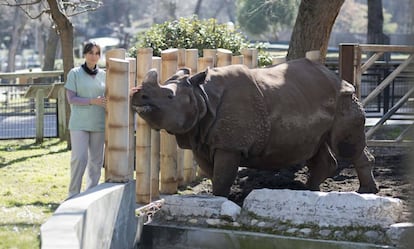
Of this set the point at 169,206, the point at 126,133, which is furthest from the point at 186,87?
the point at 169,206

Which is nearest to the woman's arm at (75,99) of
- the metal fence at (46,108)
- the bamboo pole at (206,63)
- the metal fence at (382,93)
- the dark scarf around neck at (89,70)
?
the dark scarf around neck at (89,70)

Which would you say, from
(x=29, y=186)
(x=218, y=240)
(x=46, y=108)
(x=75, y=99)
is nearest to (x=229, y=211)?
(x=218, y=240)

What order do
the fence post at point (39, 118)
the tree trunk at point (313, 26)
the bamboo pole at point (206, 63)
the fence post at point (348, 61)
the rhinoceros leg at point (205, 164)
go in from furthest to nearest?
the fence post at point (39, 118), the tree trunk at point (313, 26), the fence post at point (348, 61), the bamboo pole at point (206, 63), the rhinoceros leg at point (205, 164)

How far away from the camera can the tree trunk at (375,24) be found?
2522cm

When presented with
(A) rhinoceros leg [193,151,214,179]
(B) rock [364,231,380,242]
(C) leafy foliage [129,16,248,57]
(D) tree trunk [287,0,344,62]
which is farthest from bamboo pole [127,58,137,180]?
(C) leafy foliage [129,16,248,57]

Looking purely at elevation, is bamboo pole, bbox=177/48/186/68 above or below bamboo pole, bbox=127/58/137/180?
above

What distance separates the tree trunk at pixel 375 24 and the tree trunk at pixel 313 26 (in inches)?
550

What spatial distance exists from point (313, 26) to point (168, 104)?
5.72 m

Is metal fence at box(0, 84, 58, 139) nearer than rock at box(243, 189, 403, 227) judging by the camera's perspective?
No

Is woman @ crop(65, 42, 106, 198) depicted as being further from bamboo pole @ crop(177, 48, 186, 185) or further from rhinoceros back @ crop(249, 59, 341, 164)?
rhinoceros back @ crop(249, 59, 341, 164)

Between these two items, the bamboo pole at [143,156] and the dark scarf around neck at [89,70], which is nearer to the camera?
the bamboo pole at [143,156]

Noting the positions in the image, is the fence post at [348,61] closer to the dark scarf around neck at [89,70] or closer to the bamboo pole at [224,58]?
the bamboo pole at [224,58]

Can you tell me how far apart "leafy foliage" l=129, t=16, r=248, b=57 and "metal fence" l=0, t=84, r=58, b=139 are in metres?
3.74

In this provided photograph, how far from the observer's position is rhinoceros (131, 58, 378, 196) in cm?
647
